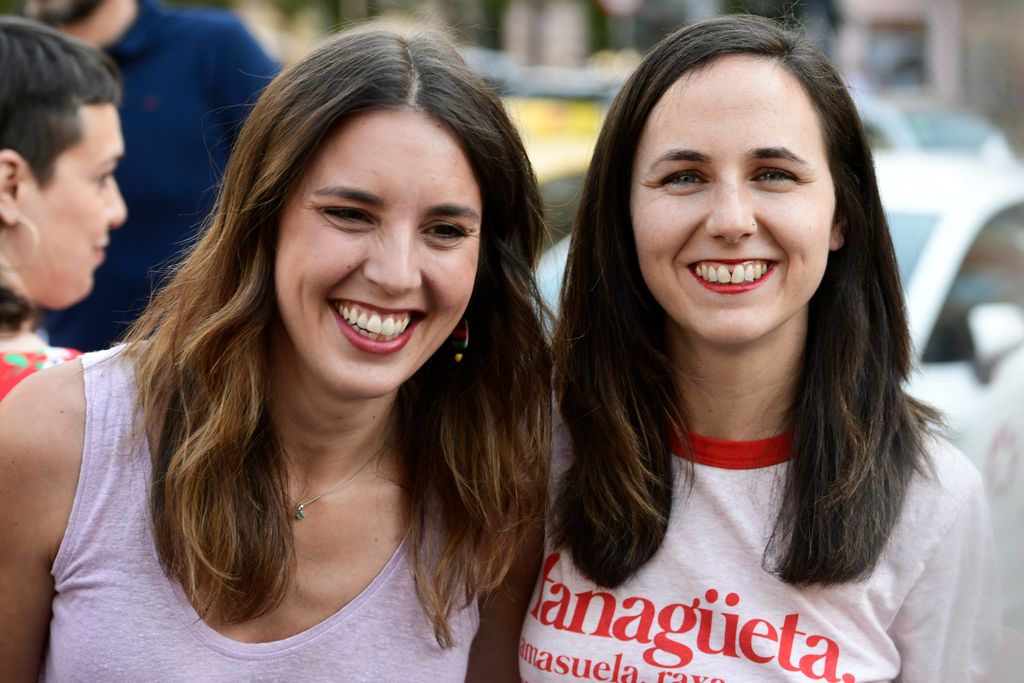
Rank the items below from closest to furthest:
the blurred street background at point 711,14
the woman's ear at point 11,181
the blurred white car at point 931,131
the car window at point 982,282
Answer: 1. the woman's ear at point 11,181
2. the car window at point 982,282
3. the blurred white car at point 931,131
4. the blurred street background at point 711,14

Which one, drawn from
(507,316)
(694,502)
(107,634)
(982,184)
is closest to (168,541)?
(107,634)

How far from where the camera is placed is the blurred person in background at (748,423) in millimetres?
2260

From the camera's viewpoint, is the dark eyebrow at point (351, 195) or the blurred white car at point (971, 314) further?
the blurred white car at point (971, 314)

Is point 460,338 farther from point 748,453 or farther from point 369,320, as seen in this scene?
point 748,453

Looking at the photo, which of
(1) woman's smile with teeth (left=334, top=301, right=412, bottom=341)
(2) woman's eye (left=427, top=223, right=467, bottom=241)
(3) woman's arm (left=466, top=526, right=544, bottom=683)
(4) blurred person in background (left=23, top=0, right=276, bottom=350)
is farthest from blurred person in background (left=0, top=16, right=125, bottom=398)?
(3) woman's arm (left=466, top=526, right=544, bottom=683)

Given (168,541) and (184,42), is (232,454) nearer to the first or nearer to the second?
(168,541)

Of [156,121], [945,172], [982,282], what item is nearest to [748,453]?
[156,121]

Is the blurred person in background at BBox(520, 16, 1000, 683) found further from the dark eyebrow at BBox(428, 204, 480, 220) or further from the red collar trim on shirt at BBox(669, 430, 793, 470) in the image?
the dark eyebrow at BBox(428, 204, 480, 220)

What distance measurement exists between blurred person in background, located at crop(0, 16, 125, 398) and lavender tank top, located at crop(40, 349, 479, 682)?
62 cm

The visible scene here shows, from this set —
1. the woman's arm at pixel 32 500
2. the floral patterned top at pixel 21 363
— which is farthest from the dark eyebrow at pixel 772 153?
the floral patterned top at pixel 21 363

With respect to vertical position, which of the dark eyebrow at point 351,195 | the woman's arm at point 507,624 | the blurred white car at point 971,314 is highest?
the dark eyebrow at point 351,195

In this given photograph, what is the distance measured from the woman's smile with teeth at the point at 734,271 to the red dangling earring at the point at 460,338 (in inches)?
19.4

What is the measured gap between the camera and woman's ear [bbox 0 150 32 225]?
9.25 ft

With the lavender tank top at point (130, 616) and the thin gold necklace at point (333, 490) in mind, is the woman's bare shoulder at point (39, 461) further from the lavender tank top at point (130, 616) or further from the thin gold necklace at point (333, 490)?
the thin gold necklace at point (333, 490)
